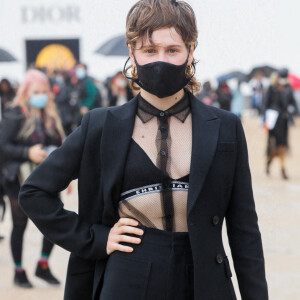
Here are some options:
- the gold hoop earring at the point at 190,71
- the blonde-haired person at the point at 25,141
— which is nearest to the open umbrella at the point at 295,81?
the blonde-haired person at the point at 25,141

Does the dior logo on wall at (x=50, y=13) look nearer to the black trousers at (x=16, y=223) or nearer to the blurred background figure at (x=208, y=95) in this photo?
the blurred background figure at (x=208, y=95)

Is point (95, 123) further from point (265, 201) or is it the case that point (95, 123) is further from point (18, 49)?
point (18, 49)

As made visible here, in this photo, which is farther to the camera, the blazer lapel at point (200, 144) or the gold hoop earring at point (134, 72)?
the gold hoop earring at point (134, 72)

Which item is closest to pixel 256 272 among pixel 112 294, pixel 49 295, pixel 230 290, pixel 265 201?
pixel 230 290

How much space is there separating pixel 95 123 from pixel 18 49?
135 feet

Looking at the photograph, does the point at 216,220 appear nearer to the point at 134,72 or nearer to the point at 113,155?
the point at 113,155

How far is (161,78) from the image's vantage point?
8.02 feet

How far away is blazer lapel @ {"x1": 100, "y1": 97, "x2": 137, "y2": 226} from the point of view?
2420mm

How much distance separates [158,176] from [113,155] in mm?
173

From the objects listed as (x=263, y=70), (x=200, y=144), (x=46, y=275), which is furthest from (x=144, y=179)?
(x=263, y=70)

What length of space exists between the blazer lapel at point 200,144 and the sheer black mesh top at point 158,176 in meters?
0.05

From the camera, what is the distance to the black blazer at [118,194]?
7.95 feet

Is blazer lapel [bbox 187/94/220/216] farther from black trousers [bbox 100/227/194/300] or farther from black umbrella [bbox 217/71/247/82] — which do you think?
black umbrella [bbox 217/71/247/82]

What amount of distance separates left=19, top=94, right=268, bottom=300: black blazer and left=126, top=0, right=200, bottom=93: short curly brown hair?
26 centimetres
